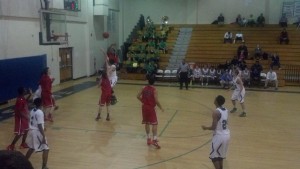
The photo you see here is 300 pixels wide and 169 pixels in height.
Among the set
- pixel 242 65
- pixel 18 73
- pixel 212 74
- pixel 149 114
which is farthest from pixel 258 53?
pixel 149 114

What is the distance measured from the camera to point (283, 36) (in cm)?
2119

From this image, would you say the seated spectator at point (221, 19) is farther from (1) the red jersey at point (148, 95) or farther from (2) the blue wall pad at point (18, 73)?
(1) the red jersey at point (148, 95)

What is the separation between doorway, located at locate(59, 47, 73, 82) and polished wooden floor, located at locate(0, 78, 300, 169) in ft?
16.1

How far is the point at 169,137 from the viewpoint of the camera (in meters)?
8.48

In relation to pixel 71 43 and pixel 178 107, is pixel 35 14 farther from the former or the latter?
pixel 178 107

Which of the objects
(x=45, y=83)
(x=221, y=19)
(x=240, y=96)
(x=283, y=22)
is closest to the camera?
(x=45, y=83)

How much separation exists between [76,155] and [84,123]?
2.73 m

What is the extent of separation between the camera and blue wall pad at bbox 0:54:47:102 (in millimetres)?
12430

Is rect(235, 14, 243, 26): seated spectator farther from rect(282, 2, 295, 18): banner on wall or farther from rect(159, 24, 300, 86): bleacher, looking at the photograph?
rect(282, 2, 295, 18): banner on wall

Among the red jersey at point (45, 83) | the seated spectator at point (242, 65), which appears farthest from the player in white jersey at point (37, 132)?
the seated spectator at point (242, 65)

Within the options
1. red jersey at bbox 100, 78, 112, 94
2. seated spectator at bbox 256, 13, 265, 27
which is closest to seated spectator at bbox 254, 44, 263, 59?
seated spectator at bbox 256, 13, 265, 27

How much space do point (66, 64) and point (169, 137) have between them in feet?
38.1

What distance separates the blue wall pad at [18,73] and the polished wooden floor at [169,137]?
6.61 feet

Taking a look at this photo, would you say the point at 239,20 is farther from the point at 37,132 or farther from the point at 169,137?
the point at 37,132
